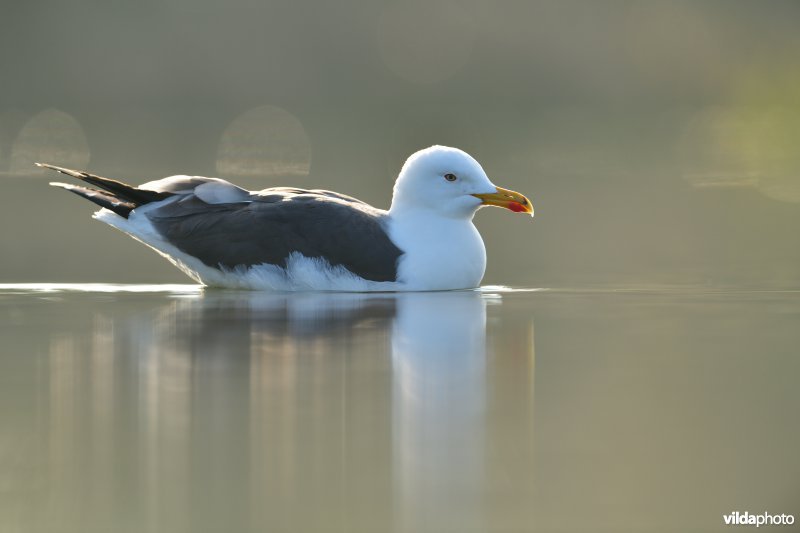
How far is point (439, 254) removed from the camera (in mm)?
10734

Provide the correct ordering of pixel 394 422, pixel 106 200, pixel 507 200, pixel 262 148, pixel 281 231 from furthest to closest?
pixel 262 148 → pixel 106 200 → pixel 507 200 → pixel 281 231 → pixel 394 422

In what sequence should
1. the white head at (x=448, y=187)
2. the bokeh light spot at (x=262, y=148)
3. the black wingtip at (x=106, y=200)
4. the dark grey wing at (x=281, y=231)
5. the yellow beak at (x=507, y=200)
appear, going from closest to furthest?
1. the dark grey wing at (x=281, y=231)
2. the yellow beak at (x=507, y=200)
3. the white head at (x=448, y=187)
4. the black wingtip at (x=106, y=200)
5. the bokeh light spot at (x=262, y=148)

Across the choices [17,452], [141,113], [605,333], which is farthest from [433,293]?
[141,113]

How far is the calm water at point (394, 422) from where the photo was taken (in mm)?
4422

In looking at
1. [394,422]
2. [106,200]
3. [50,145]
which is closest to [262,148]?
[50,145]

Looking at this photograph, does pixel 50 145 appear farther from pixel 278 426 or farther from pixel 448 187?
pixel 278 426

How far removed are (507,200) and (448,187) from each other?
1.66ft

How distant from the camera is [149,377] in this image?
21.1 ft

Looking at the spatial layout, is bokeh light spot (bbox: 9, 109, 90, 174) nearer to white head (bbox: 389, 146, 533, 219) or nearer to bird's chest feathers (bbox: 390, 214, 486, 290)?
white head (bbox: 389, 146, 533, 219)

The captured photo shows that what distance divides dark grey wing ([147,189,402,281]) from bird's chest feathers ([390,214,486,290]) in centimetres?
12

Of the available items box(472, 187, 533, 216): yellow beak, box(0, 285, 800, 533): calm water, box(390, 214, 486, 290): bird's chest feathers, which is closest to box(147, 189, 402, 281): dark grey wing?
box(390, 214, 486, 290): bird's chest feathers

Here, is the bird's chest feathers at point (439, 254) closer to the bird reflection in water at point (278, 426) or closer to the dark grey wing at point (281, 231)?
the dark grey wing at point (281, 231)

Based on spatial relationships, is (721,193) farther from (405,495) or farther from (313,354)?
(405,495)

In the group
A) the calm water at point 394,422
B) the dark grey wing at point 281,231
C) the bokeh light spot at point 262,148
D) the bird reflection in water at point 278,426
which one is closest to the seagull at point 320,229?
the dark grey wing at point 281,231
